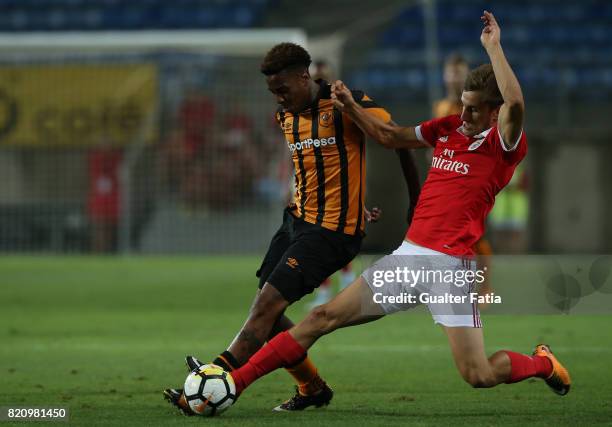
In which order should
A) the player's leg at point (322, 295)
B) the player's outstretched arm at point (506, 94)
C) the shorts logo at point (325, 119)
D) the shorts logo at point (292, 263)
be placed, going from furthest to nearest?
A: 1. the player's leg at point (322, 295)
2. the shorts logo at point (325, 119)
3. the shorts logo at point (292, 263)
4. the player's outstretched arm at point (506, 94)

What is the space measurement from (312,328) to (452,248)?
0.77 metres

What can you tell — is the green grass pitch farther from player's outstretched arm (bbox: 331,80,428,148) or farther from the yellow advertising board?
the yellow advertising board

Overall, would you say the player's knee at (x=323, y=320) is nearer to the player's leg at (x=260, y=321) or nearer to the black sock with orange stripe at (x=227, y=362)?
the player's leg at (x=260, y=321)

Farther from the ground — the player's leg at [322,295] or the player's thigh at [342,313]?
the player's thigh at [342,313]

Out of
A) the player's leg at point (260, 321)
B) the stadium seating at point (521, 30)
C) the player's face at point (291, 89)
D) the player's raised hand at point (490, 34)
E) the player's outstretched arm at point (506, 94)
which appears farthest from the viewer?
the stadium seating at point (521, 30)

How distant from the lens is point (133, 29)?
23.7 metres

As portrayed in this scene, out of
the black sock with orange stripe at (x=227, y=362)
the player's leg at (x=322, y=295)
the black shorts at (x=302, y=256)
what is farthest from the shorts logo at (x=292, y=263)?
the player's leg at (x=322, y=295)

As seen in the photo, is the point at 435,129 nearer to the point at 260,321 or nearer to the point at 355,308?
the point at 355,308

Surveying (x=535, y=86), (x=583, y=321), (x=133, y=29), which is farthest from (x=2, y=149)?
(x=583, y=321)

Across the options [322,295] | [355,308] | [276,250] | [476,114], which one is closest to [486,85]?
[476,114]

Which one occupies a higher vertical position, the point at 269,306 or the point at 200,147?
the point at 269,306

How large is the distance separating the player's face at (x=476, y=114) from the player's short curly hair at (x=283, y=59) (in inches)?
39.2

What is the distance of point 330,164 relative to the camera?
21.6 feet

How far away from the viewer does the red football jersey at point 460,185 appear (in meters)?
5.96
